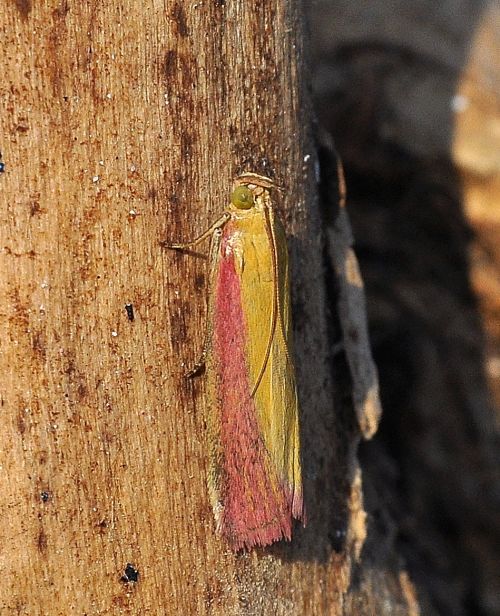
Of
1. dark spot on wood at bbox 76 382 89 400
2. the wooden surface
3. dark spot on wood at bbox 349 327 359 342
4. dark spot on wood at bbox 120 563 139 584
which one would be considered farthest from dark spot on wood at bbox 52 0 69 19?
dark spot on wood at bbox 349 327 359 342

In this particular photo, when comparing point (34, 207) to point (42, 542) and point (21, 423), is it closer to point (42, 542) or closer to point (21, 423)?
point (21, 423)

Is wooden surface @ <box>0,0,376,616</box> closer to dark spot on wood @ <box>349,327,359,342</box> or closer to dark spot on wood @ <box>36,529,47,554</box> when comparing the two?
dark spot on wood @ <box>36,529,47,554</box>

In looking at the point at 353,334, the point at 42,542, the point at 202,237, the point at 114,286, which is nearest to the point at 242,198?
the point at 202,237

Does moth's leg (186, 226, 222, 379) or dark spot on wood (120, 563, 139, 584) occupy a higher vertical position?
moth's leg (186, 226, 222, 379)

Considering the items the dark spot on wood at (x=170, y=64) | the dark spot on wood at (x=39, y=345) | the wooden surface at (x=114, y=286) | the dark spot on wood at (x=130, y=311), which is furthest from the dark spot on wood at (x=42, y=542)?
the dark spot on wood at (x=170, y=64)

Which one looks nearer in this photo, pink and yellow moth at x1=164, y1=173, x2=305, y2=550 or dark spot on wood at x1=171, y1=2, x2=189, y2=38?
dark spot on wood at x1=171, y1=2, x2=189, y2=38

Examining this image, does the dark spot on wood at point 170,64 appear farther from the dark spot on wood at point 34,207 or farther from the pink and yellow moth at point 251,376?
the dark spot on wood at point 34,207

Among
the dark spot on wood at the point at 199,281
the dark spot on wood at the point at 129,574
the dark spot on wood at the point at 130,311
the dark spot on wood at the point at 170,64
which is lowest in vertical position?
the dark spot on wood at the point at 129,574

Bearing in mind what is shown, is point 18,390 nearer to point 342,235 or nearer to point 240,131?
point 240,131
